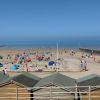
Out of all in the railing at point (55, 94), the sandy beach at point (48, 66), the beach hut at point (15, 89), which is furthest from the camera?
the sandy beach at point (48, 66)

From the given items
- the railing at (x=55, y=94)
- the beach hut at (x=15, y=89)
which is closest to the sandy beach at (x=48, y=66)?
the beach hut at (x=15, y=89)

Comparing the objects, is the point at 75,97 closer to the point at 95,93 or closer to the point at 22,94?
the point at 95,93

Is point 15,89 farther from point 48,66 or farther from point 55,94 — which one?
point 48,66

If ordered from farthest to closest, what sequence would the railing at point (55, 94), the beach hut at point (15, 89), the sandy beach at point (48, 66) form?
the sandy beach at point (48, 66)
the beach hut at point (15, 89)
the railing at point (55, 94)

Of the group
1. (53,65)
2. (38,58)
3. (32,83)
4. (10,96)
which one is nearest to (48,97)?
(10,96)

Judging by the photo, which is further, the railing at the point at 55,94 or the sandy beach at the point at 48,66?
the sandy beach at the point at 48,66

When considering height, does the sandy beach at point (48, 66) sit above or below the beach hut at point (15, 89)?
below

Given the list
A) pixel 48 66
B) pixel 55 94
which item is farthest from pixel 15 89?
pixel 48 66

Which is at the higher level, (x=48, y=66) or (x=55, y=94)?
(x=55, y=94)

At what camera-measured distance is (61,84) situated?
19750mm

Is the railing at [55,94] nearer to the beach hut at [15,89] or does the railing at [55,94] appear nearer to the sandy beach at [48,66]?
the beach hut at [15,89]

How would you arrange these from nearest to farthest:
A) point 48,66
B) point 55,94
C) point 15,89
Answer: point 55,94
point 15,89
point 48,66

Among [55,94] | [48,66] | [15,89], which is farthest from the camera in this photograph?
[48,66]

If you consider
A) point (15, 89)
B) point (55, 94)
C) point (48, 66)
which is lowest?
point (48, 66)
